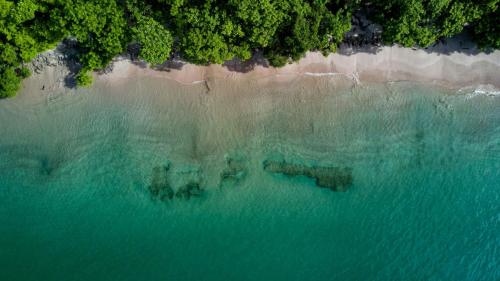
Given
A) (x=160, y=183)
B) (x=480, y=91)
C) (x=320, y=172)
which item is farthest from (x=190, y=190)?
(x=480, y=91)

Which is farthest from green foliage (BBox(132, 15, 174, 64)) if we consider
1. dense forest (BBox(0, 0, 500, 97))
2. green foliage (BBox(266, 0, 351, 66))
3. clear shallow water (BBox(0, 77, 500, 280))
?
green foliage (BBox(266, 0, 351, 66))

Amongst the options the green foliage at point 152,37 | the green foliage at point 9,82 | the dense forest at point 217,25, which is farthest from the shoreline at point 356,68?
the green foliage at point 152,37

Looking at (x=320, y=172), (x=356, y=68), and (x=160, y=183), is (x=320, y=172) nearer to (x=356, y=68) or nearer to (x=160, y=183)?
(x=356, y=68)

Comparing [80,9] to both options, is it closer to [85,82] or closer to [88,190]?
[85,82]

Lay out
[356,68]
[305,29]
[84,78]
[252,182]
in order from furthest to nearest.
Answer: [252,182] → [356,68] → [84,78] → [305,29]

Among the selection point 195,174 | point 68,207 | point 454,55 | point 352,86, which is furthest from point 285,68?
point 68,207

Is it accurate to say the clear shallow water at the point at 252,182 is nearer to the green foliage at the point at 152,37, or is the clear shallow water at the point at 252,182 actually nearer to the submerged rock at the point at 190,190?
the submerged rock at the point at 190,190

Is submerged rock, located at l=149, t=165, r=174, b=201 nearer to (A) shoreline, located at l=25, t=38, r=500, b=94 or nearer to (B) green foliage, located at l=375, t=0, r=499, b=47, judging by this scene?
(A) shoreline, located at l=25, t=38, r=500, b=94
